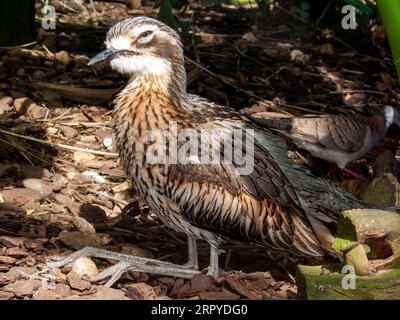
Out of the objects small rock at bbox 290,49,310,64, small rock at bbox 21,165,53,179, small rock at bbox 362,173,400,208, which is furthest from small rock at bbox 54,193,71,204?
small rock at bbox 290,49,310,64

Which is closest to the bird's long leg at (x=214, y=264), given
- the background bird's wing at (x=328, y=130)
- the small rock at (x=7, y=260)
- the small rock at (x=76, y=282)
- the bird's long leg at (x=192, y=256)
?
the bird's long leg at (x=192, y=256)

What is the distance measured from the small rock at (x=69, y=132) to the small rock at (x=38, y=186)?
0.77 m

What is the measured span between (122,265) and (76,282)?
29 centimetres

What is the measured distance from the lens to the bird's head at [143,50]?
203 inches

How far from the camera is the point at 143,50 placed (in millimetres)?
5223

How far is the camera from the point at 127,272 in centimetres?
516

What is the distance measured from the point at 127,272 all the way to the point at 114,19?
445 centimetres

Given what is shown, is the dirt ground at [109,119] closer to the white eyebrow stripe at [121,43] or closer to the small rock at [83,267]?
the small rock at [83,267]

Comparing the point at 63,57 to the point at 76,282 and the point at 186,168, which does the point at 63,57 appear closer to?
the point at 186,168

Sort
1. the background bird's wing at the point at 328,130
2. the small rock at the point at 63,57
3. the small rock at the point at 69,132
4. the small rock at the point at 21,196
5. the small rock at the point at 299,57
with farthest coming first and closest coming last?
the small rock at the point at 299,57 < the small rock at the point at 63,57 < the background bird's wing at the point at 328,130 < the small rock at the point at 69,132 < the small rock at the point at 21,196

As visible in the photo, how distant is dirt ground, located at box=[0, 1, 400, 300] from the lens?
512cm

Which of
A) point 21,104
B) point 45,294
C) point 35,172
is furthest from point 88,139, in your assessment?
point 45,294

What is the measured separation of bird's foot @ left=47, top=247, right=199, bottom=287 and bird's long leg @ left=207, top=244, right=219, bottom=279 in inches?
3.6
